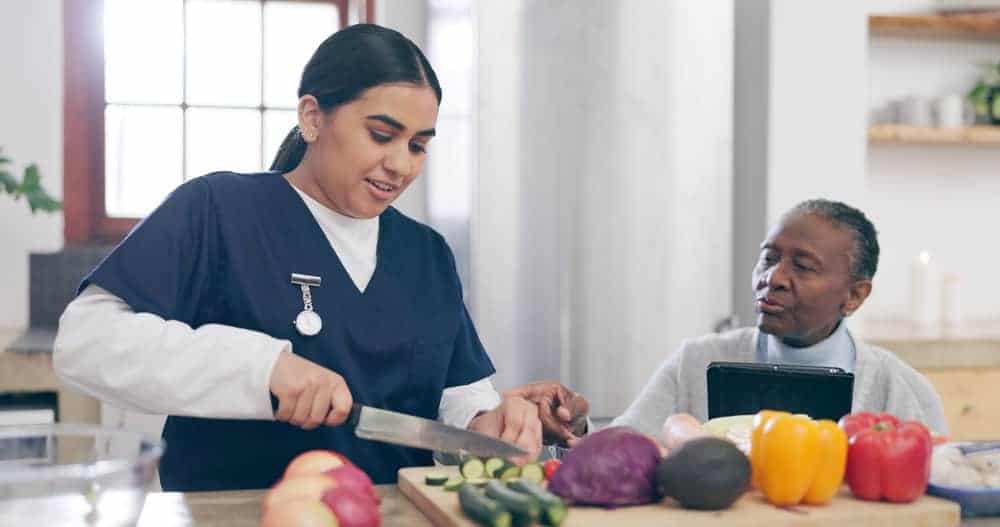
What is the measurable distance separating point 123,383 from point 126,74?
2.22 meters

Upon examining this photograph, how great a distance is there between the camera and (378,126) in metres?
1.57

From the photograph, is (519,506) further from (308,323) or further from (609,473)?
(308,323)

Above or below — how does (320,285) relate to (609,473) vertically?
above

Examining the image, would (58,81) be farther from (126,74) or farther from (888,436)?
(888,436)

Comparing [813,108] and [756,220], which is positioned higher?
[813,108]

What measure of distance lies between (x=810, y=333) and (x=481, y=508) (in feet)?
3.70

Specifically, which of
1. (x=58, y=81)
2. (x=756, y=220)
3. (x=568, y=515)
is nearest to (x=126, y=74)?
(x=58, y=81)

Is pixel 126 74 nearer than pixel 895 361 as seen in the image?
No

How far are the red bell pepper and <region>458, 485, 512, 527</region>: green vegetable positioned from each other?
418 mm

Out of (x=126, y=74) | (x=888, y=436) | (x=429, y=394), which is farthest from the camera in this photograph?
(x=126, y=74)

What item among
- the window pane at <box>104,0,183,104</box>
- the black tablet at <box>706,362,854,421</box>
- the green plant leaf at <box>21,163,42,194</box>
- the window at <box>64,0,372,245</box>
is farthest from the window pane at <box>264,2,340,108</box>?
the black tablet at <box>706,362,854,421</box>

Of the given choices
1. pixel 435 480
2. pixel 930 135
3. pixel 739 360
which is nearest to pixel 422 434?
pixel 435 480

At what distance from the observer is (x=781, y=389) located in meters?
1.50

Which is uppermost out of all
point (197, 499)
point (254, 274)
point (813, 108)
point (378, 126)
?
point (813, 108)
